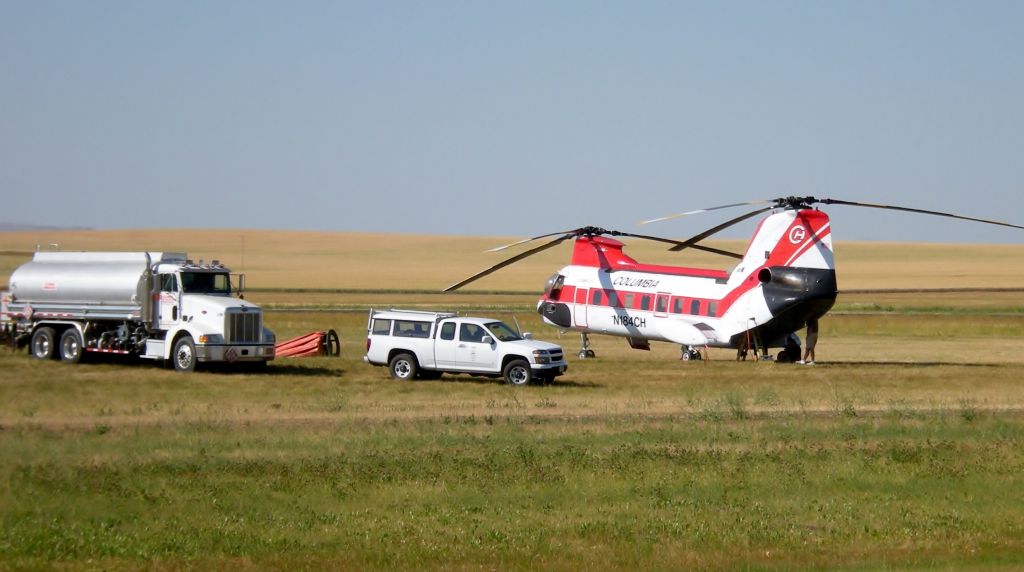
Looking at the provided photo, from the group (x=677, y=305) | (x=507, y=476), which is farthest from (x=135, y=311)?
(x=507, y=476)

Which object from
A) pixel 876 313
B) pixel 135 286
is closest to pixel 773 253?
pixel 135 286

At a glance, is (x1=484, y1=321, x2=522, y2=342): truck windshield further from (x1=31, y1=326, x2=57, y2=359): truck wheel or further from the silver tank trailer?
(x1=31, y1=326, x2=57, y2=359): truck wheel

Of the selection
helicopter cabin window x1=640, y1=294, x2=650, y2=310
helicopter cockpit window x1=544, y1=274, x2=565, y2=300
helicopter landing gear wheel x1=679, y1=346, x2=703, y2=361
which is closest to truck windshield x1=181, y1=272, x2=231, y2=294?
helicopter cockpit window x1=544, y1=274, x2=565, y2=300

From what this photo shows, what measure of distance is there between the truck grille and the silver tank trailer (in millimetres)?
2985

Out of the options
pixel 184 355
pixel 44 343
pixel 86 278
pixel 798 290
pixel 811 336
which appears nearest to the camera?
pixel 184 355

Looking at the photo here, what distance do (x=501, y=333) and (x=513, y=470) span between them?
46.4 feet

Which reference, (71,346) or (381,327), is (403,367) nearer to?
(381,327)

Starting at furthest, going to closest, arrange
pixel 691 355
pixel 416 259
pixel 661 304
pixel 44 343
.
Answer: pixel 416 259 < pixel 661 304 < pixel 691 355 < pixel 44 343

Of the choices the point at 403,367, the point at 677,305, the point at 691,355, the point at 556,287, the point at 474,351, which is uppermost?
the point at 556,287

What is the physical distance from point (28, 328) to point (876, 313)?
43.0 metres

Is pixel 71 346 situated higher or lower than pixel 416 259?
lower

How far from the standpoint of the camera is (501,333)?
31.4m

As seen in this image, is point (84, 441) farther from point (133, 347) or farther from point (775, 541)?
point (133, 347)

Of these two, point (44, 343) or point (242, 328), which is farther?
point (44, 343)
